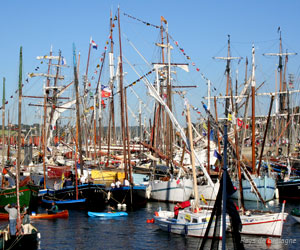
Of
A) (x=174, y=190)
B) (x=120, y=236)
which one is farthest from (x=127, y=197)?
(x=120, y=236)

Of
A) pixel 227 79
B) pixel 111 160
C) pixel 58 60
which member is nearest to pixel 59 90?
pixel 58 60

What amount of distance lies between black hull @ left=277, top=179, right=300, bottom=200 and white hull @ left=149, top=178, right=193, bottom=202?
11460 millimetres

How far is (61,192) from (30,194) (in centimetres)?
738

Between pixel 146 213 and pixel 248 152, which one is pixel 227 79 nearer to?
pixel 248 152

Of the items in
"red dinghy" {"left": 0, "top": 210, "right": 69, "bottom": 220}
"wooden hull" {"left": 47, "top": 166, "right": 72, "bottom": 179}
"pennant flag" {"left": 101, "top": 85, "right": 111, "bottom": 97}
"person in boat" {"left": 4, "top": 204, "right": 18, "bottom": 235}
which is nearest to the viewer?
"person in boat" {"left": 4, "top": 204, "right": 18, "bottom": 235}

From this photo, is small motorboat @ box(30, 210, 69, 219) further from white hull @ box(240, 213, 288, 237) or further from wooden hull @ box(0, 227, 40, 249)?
white hull @ box(240, 213, 288, 237)

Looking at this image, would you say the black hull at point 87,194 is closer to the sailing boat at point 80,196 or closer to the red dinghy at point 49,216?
the sailing boat at point 80,196

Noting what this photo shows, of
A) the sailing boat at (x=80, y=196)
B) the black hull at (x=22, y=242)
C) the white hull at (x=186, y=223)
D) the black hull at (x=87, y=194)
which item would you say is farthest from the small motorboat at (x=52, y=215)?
the black hull at (x=22, y=242)

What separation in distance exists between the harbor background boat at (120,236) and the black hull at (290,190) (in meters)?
14.2

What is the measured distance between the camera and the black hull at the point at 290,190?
56.8 meters

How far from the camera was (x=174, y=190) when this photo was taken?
2060 inches

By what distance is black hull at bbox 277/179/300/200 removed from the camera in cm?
5681

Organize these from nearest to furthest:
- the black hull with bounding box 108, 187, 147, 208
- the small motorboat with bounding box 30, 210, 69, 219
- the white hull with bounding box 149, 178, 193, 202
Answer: the small motorboat with bounding box 30, 210, 69, 219 < the black hull with bounding box 108, 187, 147, 208 < the white hull with bounding box 149, 178, 193, 202

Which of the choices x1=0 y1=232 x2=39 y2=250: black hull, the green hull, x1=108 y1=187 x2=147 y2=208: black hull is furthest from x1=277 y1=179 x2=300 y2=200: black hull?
x1=0 y1=232 x2=39 y2=250: black hull
